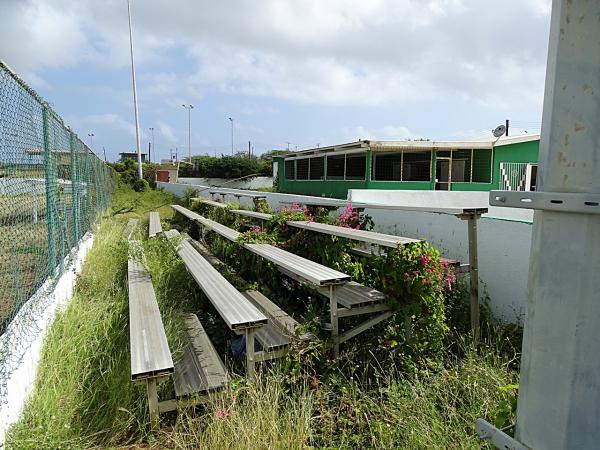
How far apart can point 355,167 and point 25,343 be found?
1488cm

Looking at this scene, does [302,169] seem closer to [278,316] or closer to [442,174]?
[442,174]

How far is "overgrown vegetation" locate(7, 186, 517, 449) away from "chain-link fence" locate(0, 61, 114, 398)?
329 millimetres

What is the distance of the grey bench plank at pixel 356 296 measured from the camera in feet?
11.1

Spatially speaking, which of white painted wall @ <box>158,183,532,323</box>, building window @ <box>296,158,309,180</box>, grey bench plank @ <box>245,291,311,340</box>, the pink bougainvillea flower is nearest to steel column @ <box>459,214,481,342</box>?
white painted wall @ <box>158,183,532,323</box>

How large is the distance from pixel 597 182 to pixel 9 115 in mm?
2852

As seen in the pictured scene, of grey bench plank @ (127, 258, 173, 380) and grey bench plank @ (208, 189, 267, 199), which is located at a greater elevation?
grey bench plank @ (208, 189, 267, 199)

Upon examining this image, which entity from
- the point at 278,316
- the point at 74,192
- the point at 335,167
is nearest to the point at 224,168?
the point at 335,167

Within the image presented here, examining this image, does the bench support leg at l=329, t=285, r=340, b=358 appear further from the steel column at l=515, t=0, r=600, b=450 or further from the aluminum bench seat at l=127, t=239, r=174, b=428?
the steel column at l=515, t=0, r=600, b=450

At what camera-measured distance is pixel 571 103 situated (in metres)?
0.91

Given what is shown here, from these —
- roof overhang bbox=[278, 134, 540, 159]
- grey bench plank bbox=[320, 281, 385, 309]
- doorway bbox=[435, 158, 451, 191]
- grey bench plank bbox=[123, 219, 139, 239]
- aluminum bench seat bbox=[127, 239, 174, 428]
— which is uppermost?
roof overhang bbox=[278, 134, 540, 159]

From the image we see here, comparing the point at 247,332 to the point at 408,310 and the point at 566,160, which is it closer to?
the point at 408,310

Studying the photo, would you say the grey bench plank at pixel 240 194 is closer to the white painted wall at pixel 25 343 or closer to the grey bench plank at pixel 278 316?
the grey bench plank at pixel 278 316

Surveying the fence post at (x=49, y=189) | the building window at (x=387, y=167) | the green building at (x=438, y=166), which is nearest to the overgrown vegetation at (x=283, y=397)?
the fence post at (x=49, y=189)

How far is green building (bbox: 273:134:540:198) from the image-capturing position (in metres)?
14.8
